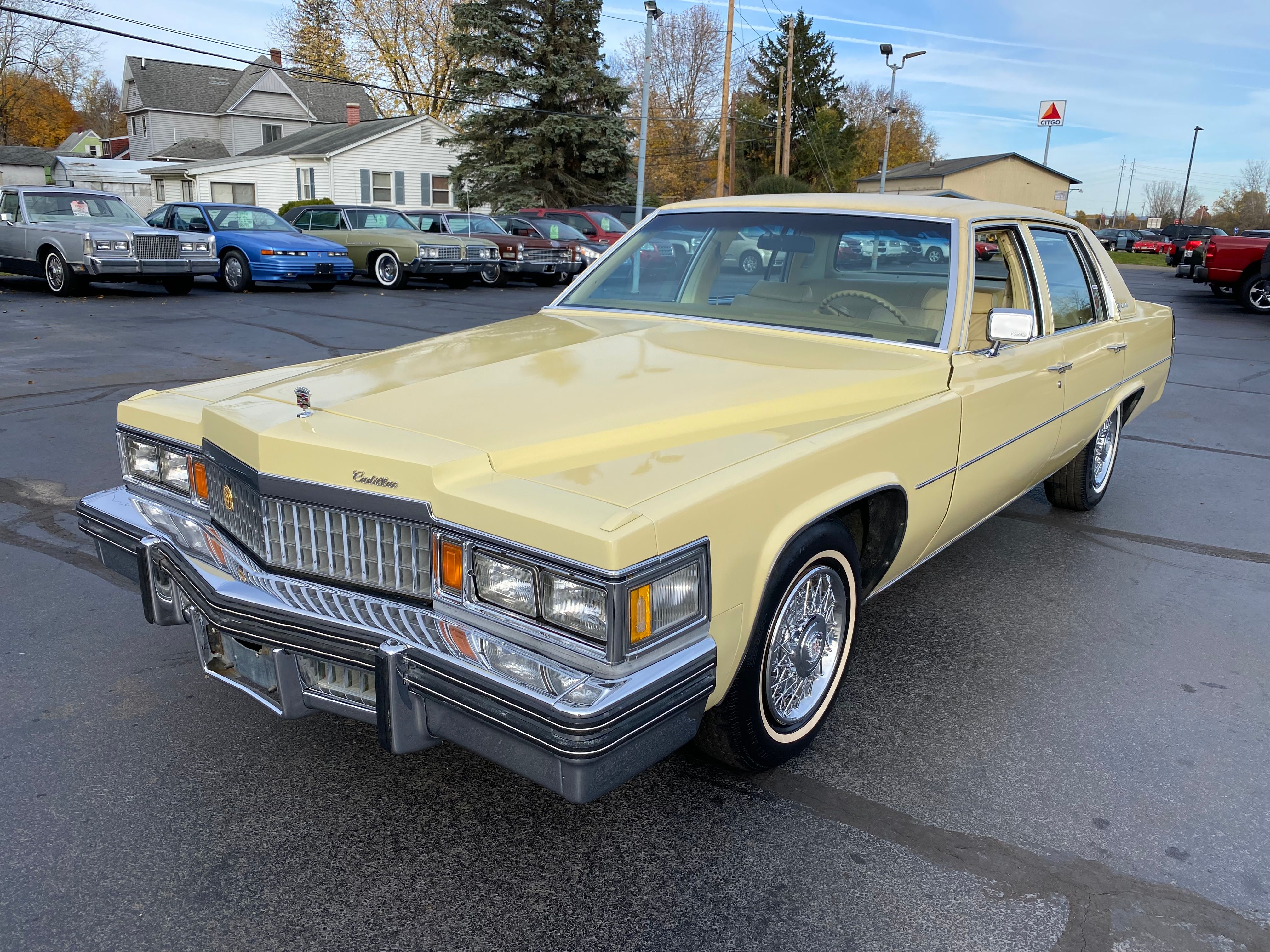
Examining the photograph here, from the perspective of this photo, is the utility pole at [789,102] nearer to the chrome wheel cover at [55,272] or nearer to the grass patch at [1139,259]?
the grass patch at [1139,259]

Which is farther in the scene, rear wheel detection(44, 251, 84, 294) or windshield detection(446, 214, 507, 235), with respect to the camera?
windshield detection(446, 214, 507, 235)

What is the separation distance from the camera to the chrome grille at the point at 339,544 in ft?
7.70

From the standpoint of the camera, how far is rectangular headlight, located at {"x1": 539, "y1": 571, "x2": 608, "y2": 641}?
208cm

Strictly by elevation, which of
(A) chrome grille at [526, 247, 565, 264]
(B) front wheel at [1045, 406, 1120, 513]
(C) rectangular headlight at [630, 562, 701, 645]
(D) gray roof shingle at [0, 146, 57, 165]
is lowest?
(B) front wheel at [1045, 406, 1120, 513]

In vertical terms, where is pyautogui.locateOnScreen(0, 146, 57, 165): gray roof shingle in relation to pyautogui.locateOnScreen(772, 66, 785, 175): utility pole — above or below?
below

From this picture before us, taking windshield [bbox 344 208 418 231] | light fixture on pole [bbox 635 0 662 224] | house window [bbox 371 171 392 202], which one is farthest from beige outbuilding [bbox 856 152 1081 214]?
windshield [bbox 344 208 418 231]

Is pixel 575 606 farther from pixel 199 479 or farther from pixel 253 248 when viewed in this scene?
pixel 253 248

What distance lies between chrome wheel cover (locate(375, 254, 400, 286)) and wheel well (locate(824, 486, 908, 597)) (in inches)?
664

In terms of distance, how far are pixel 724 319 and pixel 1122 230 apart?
61908mm

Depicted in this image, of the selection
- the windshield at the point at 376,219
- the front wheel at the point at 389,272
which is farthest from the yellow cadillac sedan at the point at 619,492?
the windshield at the point at 376,219

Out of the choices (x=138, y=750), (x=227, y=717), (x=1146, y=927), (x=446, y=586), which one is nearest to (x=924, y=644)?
(x=1146, y=927)

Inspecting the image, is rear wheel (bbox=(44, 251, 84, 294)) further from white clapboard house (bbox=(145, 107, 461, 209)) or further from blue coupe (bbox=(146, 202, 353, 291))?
white clapboard house (bbox=(145, 107, 461, 209))

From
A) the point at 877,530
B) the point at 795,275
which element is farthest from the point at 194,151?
the point at 877,530

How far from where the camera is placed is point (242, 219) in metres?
17.4
